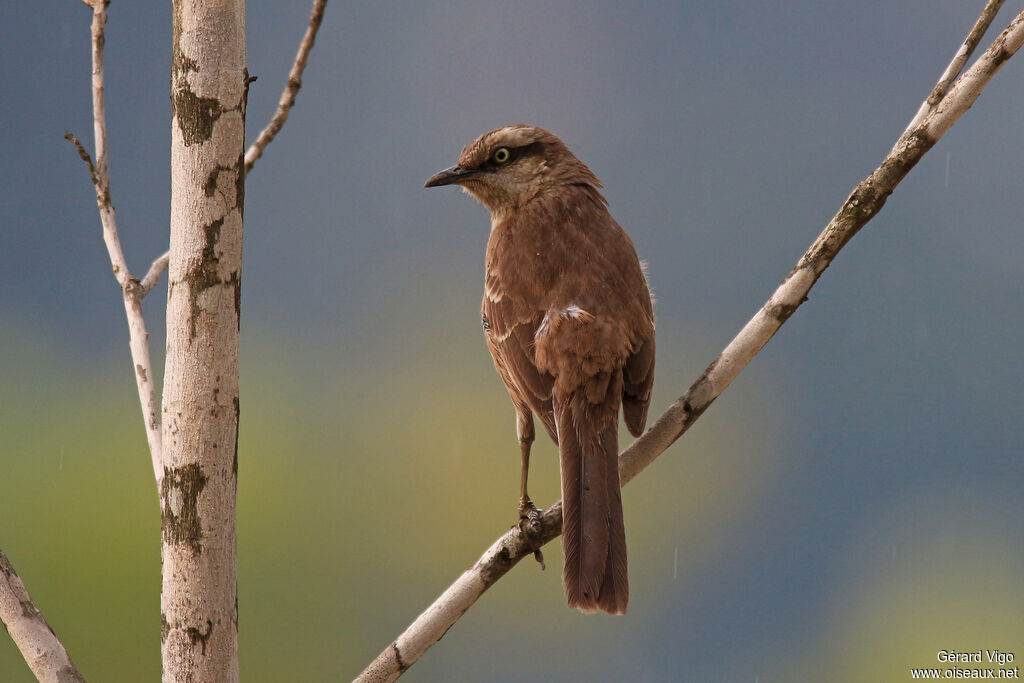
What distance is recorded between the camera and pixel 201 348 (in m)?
2.50

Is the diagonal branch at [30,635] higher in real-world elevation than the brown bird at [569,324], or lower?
lower

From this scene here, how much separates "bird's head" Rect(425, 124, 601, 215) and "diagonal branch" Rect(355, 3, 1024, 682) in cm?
119

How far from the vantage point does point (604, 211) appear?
385cm

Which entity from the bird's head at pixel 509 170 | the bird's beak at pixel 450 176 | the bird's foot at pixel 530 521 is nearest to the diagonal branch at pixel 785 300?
the bird's foot at pixel 530 521

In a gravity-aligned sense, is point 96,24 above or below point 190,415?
above

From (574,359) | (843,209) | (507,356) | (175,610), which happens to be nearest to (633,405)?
(574,359)

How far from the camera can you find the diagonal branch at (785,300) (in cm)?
282

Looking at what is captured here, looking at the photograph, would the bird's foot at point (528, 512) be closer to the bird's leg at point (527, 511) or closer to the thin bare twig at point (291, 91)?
the bird's leg at point (527, 511)

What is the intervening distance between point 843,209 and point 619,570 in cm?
133

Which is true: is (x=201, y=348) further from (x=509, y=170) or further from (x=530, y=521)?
(x=509, y=170)

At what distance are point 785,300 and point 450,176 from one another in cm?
147

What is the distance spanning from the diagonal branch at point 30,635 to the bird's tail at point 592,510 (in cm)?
140

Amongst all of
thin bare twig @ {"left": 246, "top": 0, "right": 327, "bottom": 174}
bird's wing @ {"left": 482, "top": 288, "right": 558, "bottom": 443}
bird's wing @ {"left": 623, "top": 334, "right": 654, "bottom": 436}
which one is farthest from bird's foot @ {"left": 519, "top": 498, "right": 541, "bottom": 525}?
thin bare twig @ {"left": 246, "top": 0, "right": 327, "bottom": 174}

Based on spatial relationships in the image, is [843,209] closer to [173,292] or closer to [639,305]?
[639,305]
